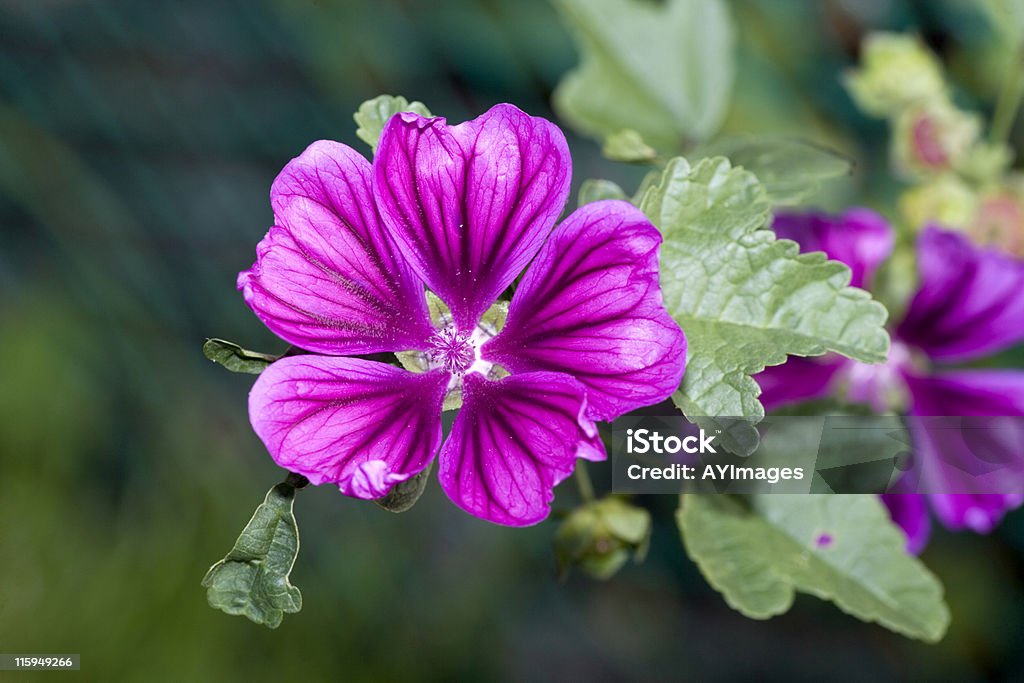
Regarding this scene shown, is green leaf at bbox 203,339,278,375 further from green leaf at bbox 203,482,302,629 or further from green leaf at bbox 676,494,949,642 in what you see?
green leaf at bbox 676,494,949,642

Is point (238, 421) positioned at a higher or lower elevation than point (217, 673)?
higher

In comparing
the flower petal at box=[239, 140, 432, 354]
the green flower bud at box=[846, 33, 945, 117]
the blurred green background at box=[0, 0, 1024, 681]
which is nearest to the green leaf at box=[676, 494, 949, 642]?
the flower petal at box=[239, 140, 432, 354]

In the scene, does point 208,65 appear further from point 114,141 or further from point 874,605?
point 874,605

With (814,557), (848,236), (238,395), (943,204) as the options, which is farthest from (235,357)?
(238,395)

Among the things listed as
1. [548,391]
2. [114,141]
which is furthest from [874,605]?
[114,141]

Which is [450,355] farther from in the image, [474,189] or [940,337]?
[940,337]

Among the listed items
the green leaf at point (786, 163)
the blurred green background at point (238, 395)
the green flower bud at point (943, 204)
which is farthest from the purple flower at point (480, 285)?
the blurred green background at point (238, 395)
